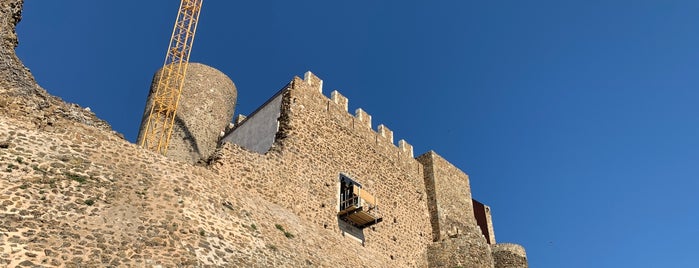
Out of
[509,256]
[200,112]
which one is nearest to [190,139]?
[200,112]

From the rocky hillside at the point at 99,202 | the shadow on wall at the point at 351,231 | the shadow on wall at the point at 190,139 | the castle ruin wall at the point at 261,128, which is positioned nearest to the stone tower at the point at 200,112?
the shadow on wall at the point at 190,139

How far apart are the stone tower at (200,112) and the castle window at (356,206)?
800 centimetres

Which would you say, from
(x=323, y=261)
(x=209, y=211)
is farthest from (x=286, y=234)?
(x=209, y=211)

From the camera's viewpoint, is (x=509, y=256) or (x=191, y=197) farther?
(x=509, y=256)

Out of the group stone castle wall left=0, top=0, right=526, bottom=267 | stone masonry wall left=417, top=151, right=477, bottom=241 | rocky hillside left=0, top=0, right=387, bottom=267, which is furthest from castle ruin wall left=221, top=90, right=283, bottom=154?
stone masonry wall left=417, top=151, right=477, bottom=241

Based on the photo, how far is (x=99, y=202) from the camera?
10.0 metres

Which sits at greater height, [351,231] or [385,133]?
[385,133]

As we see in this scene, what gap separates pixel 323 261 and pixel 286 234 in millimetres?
1127

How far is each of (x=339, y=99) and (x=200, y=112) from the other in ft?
28.2

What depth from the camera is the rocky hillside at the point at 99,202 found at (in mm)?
9000

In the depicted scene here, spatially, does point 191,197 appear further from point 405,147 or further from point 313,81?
point 405,147

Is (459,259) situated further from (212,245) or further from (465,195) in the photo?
(212,245)

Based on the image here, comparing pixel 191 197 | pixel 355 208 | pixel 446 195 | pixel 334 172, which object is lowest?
pixel 191 197

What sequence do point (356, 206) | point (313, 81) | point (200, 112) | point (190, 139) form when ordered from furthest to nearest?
point (200, 112), point (190, 139), point (313, 81), point (356, 206)
